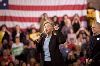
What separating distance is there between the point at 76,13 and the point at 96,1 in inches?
20.8

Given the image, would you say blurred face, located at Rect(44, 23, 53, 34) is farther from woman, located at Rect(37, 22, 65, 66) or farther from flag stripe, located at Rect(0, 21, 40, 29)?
flag stripe, located at Rect(0, 21, 40, 29)

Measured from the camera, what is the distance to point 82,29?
643cm

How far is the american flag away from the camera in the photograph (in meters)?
6.54

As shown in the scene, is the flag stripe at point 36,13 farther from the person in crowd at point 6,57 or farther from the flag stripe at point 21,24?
the person in crowd at point 6,57

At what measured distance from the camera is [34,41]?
21.0 ft

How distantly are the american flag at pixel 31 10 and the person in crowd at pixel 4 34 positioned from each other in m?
0.11

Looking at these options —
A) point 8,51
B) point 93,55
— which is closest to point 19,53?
point 8,51

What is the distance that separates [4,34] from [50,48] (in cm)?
297

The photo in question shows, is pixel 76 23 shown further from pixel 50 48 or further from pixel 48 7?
pixel 50 48

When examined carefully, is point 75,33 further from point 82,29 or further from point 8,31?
point 8,31

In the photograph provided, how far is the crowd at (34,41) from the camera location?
249 inches

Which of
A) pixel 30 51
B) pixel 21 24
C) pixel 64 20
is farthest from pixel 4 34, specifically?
pixel 64 20

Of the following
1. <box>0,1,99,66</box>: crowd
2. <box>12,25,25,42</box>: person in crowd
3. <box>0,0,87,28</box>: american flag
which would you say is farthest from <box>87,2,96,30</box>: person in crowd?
<box>12,25,25,42</box>: person in crowd

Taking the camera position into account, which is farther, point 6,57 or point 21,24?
point 21,24
